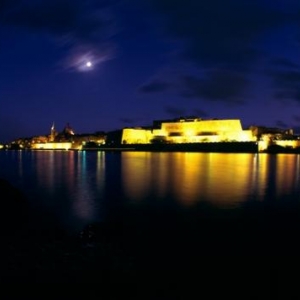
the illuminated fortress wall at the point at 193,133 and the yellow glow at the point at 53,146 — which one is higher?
the illuminated fortress wall at the point at 193,133

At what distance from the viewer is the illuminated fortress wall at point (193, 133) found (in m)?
87.6

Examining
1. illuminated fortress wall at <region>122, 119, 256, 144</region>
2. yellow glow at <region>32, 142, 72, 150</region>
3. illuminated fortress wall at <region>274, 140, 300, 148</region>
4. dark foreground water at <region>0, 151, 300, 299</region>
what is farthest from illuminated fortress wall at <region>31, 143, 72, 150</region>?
dark foreground water at <region>0, 151, 300, 299</region>

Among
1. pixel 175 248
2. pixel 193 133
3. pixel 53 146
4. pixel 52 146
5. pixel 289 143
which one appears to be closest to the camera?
pixel 175 248

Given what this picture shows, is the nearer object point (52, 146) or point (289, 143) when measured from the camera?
point (289, 143)

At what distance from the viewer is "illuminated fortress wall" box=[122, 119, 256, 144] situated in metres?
87.6

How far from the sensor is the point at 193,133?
94.4m

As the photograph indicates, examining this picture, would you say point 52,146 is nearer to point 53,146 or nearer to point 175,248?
point 53,146

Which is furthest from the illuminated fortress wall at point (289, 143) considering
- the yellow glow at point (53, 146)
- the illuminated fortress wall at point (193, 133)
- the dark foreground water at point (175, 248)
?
the yellow glow at point (53, 146)

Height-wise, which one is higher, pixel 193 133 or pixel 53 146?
pixel 193 133

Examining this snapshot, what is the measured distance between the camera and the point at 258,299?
4.97m

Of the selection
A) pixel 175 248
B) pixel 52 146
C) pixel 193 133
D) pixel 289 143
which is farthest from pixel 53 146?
pixel 175 248

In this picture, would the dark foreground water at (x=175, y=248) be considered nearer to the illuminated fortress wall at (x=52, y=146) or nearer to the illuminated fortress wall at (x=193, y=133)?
the illuminated fortress wall at (x=193, y=133)

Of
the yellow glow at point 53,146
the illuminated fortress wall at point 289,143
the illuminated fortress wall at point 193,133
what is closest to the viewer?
the illuminated fortress wall at point 289,143

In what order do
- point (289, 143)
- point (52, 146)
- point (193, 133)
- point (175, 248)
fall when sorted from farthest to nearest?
point (52, 146)
point (193, 133)
point (289, 143)
point (175, 248)
